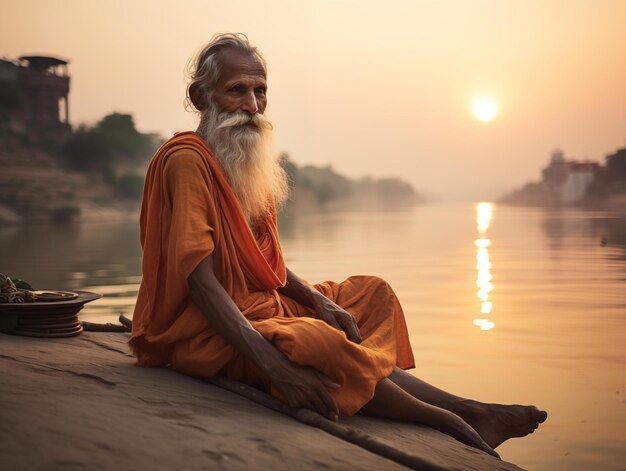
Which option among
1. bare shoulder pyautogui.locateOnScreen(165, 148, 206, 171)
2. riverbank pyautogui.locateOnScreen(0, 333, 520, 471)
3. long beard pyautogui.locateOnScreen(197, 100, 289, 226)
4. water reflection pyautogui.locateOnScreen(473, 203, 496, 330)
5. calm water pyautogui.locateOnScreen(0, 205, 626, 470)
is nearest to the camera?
riverbank pyautogui.locateOnScreen(0, 333, 520, 471)

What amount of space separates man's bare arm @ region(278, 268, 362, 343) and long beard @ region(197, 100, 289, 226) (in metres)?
0.29

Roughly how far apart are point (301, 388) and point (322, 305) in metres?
0.54

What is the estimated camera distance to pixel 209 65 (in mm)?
3111

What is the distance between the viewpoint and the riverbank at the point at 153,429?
209 cm

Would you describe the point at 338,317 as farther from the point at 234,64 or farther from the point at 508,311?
the point at 508,311

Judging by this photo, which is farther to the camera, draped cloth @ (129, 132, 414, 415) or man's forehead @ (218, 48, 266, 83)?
man's forehead @ (218, 48, 266, 83)

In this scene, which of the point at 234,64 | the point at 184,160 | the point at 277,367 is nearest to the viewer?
the point at 277,367

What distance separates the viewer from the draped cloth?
2.74m

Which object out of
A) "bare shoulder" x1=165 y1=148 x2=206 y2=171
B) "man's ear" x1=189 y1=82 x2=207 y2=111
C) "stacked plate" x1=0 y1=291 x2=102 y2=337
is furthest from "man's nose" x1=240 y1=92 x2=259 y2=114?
"stacked plate" x1=0 y1=291 x2=102 y2=337

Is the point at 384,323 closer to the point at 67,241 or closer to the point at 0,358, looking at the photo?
the point at 0,358

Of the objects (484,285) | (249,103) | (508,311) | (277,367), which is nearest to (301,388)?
(277,367)

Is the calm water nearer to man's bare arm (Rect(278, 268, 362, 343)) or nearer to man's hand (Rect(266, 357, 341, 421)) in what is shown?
man's bare arm (Rect(278, 268, 362, 343))

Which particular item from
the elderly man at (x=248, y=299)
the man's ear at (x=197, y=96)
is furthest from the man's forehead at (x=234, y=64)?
the man's ear at (x=197, y=96)

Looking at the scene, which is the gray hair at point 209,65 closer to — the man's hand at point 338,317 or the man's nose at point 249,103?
the man's nose at point 249,103
